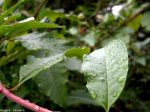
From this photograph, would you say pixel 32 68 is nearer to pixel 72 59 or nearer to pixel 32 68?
pixel 32 68

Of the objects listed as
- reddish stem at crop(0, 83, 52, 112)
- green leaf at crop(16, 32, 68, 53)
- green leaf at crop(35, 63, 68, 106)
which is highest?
reddish stem at crop(0, 83, 52, 112)

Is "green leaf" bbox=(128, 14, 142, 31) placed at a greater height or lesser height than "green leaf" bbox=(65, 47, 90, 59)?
lesser

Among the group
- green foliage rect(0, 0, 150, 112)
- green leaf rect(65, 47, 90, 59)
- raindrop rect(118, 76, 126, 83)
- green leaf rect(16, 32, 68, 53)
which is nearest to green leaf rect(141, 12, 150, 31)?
green foliage rect(0, 0, 150, 112)

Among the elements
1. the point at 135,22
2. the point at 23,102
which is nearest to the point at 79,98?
the point at 23,102

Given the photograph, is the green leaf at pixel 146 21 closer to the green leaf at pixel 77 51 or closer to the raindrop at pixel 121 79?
the green leaf at pixel 77 51

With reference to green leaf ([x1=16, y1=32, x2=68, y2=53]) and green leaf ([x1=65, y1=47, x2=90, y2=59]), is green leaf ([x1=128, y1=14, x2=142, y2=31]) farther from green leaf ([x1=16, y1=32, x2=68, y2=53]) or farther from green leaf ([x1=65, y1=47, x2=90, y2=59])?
green leaf ([x1=65, y1=47, x2=90, y2=59])

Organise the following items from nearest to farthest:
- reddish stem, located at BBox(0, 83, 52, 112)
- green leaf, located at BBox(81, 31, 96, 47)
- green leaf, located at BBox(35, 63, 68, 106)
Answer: reddish stem, located at BBox(0, 83, 52, 112) → green leaf, located at BBox(35, 63, 68, 106) → green leaf, located at BBox(81, 31, 96, 47)

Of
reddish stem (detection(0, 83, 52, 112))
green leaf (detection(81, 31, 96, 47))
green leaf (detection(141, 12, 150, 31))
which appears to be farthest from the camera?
green leaf (detection(141, 12, 150, 31))
